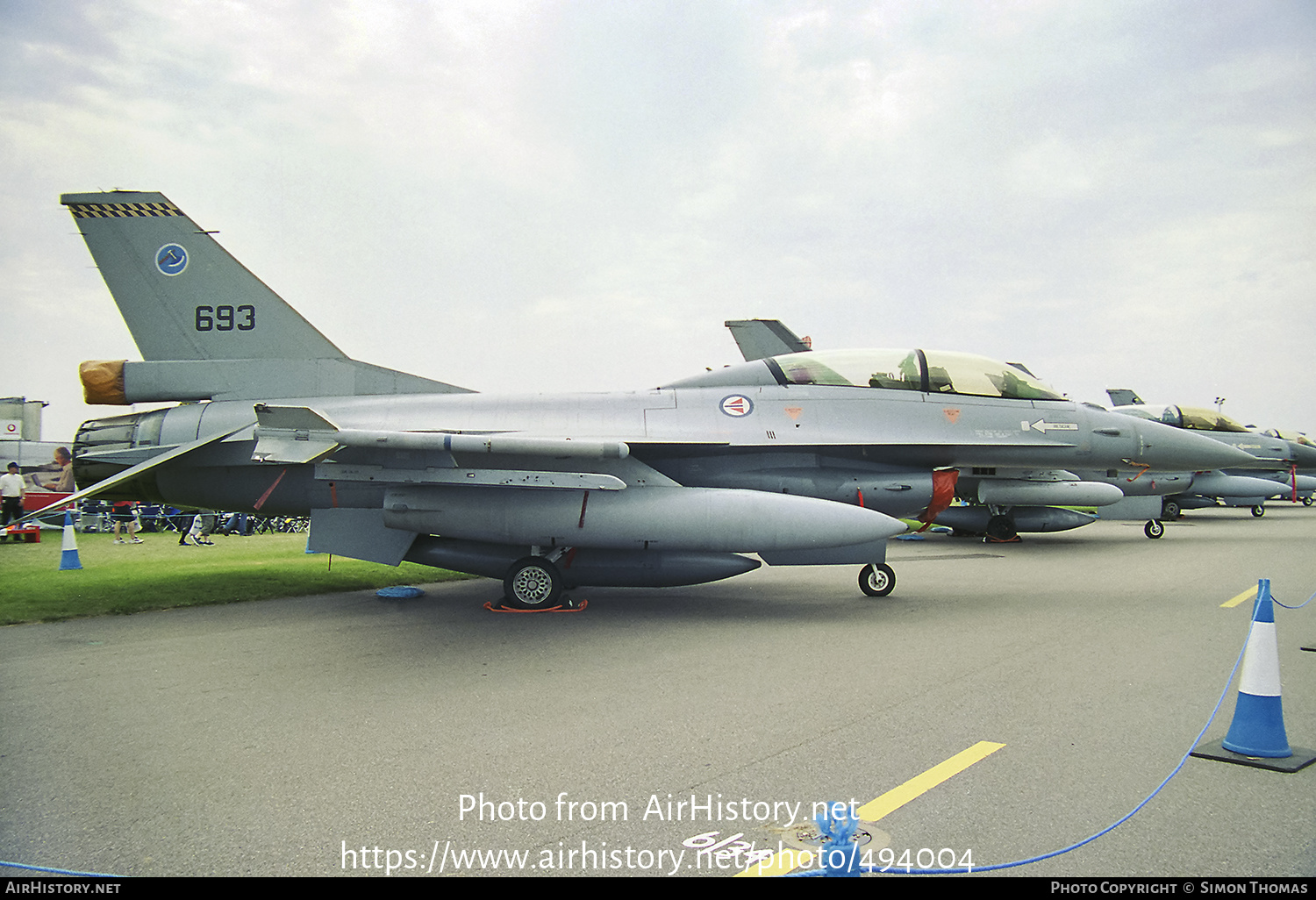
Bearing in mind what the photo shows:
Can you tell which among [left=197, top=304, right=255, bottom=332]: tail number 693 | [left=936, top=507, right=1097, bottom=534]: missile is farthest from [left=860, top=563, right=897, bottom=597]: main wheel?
[left=197, top=304, right=255, bottom=332]: tail number 693

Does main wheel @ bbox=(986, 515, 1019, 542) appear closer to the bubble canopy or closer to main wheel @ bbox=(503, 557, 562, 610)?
the bubble canopy

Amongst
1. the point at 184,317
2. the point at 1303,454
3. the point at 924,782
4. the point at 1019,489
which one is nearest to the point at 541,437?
the point at 184,317

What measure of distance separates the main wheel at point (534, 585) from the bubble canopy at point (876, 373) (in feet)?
7.99

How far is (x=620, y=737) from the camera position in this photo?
380cm

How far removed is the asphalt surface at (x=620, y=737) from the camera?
2.64 m

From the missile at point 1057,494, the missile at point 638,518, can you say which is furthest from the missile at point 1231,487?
the missile at point 638,518

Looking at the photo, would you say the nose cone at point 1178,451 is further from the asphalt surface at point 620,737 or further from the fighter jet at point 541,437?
A: the asphalt surface at point 620,737

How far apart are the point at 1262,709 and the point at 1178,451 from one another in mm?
6802

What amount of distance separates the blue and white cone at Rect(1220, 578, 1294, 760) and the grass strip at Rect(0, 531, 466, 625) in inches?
335

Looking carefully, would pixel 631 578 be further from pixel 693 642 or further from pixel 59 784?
pixel 59 784

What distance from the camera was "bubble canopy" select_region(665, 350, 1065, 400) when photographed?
8219 mm

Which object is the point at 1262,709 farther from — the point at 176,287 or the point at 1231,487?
the point at 1231,487
